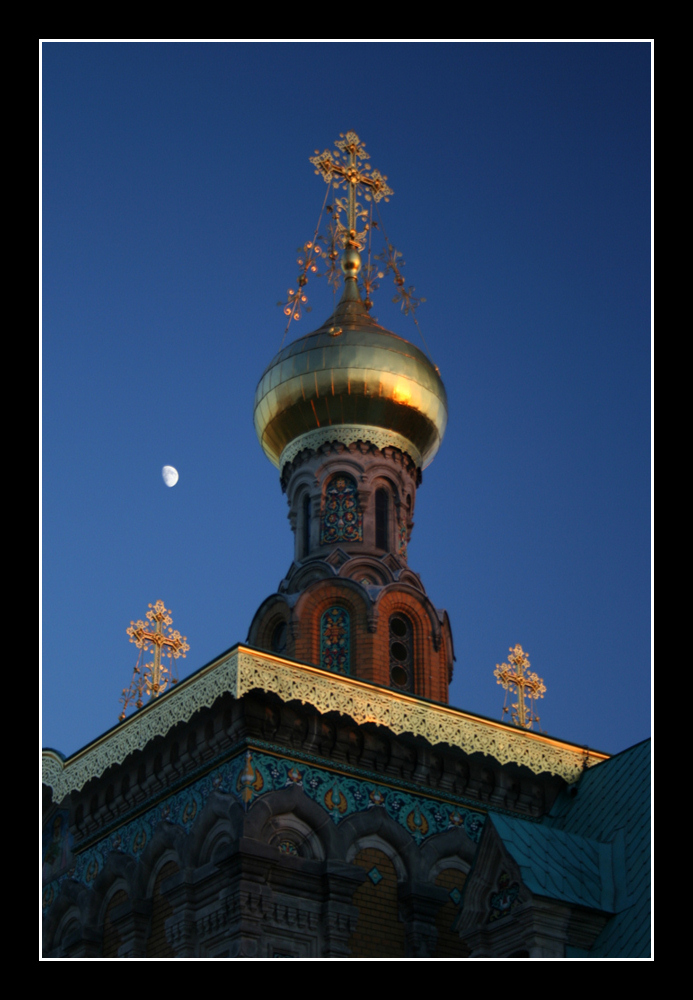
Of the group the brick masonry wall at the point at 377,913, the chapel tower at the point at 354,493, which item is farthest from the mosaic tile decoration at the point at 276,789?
the chapel tower at the point at 354,493

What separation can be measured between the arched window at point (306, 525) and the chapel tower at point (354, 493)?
0.07ft

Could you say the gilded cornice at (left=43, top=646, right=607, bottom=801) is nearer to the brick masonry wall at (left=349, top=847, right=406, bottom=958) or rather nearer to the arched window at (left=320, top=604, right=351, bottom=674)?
the brick masonry wall at (left=349, top=847, right=406, bottom=958)

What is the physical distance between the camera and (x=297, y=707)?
59.3 feet

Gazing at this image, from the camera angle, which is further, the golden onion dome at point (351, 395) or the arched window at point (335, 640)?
the golden onion dome at point (351, 395)

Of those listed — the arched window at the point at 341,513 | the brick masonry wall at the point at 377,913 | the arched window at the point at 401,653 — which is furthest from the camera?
the arched window at the point at 341,513

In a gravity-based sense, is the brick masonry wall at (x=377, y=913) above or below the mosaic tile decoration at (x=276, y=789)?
below

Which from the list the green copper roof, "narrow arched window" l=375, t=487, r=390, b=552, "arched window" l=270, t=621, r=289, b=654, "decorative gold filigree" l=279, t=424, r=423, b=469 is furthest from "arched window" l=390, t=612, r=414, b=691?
the green copper roof

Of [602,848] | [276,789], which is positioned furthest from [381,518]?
[276,789]

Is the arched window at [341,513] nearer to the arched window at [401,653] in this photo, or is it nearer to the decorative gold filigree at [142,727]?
the arched window at [401,653]

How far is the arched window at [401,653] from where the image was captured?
2314cm

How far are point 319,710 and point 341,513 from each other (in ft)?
22.4

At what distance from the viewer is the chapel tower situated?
2312 centimetres

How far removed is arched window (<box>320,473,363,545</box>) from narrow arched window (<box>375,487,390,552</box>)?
0.38 metres

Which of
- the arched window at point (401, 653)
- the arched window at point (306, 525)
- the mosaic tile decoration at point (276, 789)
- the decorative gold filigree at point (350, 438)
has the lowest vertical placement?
the mosaic tile decoration at point (276, 789)
